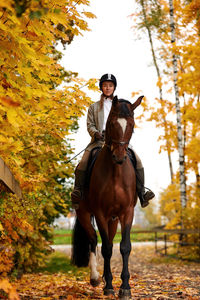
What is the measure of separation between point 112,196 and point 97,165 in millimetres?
577

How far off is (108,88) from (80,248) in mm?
3033

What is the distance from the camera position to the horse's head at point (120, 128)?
478 centimetres

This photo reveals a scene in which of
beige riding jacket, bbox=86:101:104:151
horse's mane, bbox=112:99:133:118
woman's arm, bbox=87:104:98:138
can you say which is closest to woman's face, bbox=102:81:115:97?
beige riding jacket, bbox=86:101:104:151

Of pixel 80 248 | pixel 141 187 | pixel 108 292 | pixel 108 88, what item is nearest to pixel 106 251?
pixel 108 292

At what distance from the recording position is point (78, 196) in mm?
6090

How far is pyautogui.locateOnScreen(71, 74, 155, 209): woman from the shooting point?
19.7 feet

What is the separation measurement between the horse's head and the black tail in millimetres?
2697

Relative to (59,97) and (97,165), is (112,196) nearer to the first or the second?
(97,165)

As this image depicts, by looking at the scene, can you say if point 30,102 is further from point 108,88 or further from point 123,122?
point 108,88

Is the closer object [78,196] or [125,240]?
[125,240]

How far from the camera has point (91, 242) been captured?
639 cm

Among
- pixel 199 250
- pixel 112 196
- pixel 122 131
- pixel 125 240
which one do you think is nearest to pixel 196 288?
pixel 125 240

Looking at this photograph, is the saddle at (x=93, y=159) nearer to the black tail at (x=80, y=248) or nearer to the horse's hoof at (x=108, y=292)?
the black tail at (x=80, y=248)

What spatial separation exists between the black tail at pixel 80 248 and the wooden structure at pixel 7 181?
2399mm
